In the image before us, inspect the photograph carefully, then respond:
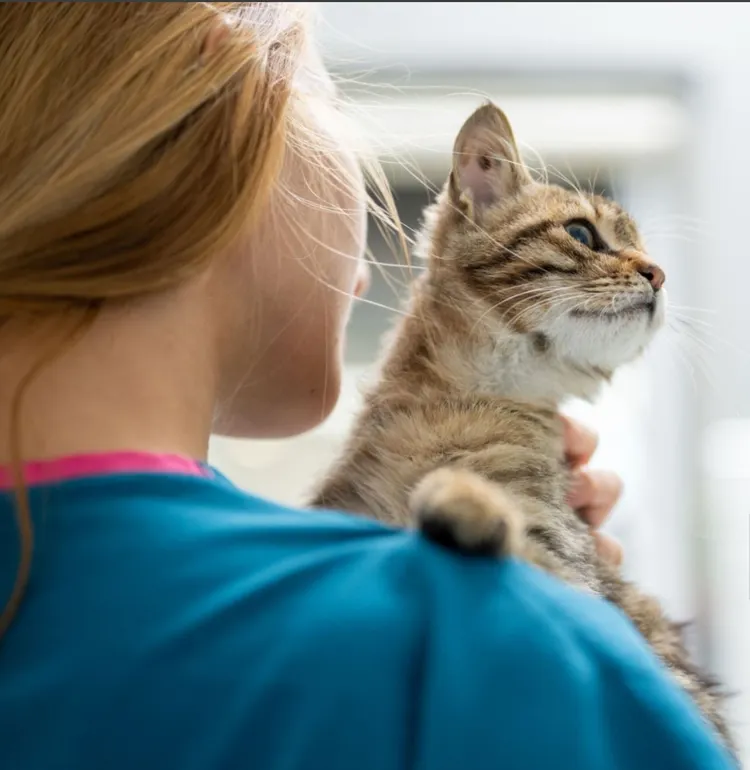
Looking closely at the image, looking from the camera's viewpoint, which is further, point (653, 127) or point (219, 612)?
point (653, 127)

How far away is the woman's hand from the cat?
0.11 ft

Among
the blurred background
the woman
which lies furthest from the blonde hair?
the blurred background

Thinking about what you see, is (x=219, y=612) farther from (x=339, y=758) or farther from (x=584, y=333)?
(x=584, y=333)

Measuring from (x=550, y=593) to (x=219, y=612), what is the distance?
0.72ft

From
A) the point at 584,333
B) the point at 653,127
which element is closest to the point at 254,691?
the point at 584,333

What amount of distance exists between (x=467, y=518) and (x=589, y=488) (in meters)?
0.58

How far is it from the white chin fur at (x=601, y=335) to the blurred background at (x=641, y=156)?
26.5 inches

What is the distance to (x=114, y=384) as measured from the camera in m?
0.70

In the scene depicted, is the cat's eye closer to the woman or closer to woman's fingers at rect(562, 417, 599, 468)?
woman's fingers at rect(562, 417, 599, 468)

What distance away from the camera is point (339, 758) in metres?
0.54

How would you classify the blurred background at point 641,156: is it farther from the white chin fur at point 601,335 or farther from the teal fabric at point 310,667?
the teal fabric at point 310,667

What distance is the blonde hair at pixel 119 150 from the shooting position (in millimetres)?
708

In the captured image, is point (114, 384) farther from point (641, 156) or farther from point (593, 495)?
point (641, 156)

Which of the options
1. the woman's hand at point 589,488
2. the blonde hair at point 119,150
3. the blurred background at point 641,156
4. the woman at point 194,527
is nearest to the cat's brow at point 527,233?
the woman's hand at point 589,488
